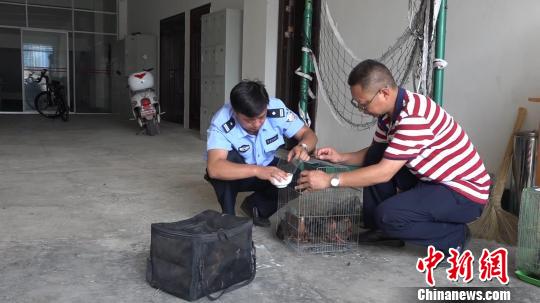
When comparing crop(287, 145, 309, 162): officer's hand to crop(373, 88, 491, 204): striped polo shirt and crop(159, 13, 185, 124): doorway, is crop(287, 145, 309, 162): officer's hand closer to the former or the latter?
crop(373, 88, 491, 204): striped polo shirt

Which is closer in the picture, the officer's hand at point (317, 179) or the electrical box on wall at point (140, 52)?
the officer's hand at point (317, 179)

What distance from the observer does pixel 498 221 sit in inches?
112

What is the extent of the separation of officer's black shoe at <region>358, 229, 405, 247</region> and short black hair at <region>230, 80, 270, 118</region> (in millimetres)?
910

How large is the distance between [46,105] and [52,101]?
593 millimetres

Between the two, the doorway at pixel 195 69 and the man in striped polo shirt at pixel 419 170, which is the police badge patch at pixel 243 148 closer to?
the man in striped polo shirt at pixel 419 170

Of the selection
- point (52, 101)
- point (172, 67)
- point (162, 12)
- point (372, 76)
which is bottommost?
point (52, 101)

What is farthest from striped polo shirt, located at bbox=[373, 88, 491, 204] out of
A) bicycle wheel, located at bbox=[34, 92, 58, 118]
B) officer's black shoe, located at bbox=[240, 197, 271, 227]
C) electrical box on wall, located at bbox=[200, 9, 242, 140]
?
bicycle wheel, located at bbox=[34, 92, 58, 118]

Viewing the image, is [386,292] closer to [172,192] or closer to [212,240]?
[212,240]

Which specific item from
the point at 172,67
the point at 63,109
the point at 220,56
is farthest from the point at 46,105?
the point at 220,56

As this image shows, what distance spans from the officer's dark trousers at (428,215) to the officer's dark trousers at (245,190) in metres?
0.73

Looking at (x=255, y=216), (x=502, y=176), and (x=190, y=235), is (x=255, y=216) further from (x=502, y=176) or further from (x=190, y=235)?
(x=502, y=176)

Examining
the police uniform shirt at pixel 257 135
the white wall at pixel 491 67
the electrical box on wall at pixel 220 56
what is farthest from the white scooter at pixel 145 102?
the police uniform shirt at pixel 257 135

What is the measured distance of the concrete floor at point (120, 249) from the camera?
2.07 metres

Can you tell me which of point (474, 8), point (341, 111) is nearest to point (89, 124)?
point (341, 111)
